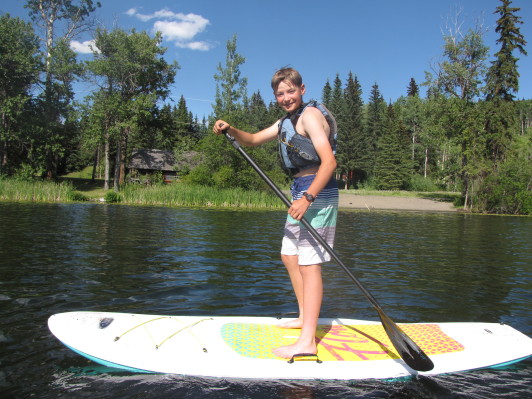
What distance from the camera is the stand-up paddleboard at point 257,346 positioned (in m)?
3.03

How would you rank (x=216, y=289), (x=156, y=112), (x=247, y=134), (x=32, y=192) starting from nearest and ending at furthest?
1. (x=247, y=134)
2. (x=216, y=289)
3. (x=32, y=192)
4. (x=156, y=112)

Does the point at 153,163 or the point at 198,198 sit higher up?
the point at 153,163

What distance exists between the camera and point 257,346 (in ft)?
10.9

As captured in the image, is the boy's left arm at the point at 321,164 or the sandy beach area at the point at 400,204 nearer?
the boy's left arm at the point at 321,164

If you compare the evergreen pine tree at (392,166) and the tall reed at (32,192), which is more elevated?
the evergreen pine tree at (392,166)

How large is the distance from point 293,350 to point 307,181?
133 cm

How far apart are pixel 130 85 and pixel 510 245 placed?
3686 cm

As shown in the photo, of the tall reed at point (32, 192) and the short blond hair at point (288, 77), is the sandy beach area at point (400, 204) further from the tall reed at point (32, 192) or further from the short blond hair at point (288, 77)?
the short blond hair at point (288, 77)

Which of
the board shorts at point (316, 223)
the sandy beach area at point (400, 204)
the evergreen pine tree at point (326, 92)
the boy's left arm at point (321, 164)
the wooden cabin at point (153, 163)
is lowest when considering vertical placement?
the sandy beach area at point (400, 204)

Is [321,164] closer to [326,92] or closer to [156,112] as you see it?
[156,112]

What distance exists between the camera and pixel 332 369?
3064mm

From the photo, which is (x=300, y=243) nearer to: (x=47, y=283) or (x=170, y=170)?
(x=47, y=283)

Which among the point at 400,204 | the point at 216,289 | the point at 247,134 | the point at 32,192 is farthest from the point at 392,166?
the point at 247,134

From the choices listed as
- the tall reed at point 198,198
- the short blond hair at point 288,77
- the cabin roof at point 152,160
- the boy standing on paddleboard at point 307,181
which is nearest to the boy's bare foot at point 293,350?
the boy standing on paddleboard at point 307,181
